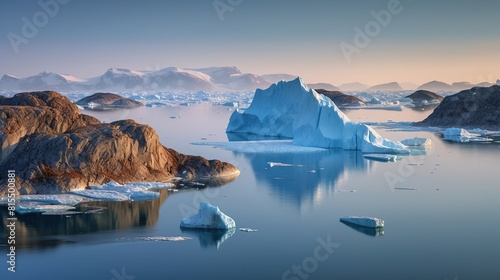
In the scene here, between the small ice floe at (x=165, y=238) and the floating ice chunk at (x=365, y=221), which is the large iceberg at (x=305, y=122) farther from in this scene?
the small ice floe at (x=165, y=238)

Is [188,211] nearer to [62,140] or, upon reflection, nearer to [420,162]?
[62,140]

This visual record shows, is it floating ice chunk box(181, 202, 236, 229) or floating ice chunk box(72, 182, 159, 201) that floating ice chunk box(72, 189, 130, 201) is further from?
floating ice chunk box(181, 202, 236, 229)

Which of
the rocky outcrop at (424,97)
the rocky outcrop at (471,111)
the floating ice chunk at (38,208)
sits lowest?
the floating ice chunk at (38,208)

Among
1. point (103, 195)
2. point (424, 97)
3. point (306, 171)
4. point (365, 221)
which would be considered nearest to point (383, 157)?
point (306, 171)

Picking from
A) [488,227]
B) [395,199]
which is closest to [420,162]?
[395,199]

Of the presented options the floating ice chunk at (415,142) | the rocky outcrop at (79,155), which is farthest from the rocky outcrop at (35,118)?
the floating ice chunk at (415,142)

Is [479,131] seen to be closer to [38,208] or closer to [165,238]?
[165,238]
